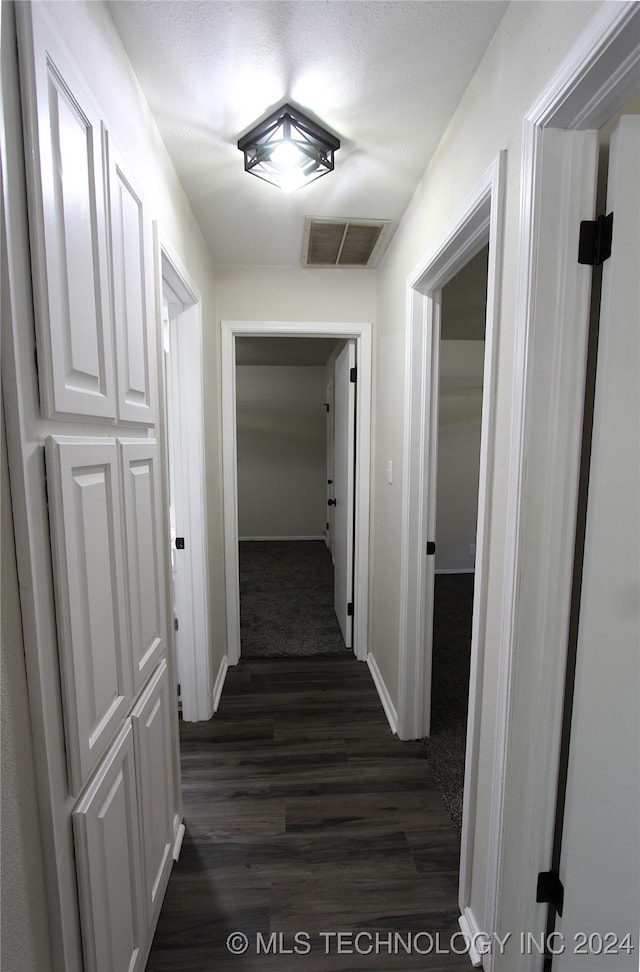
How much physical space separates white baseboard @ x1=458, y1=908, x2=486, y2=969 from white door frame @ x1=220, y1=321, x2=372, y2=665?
58.0 inches

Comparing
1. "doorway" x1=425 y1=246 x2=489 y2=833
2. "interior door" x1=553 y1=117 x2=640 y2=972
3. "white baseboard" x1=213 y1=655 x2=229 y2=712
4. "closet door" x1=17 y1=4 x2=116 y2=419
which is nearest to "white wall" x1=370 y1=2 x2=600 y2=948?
"interior door" x1=553 y1=117 x2=640 y2=972

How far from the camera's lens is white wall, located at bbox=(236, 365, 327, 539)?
5.48 meters

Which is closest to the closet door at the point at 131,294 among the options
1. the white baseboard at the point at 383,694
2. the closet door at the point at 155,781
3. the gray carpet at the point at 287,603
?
the closet door at the point at 155,781

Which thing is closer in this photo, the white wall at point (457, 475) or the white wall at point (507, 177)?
the white wall at point (507, 177)

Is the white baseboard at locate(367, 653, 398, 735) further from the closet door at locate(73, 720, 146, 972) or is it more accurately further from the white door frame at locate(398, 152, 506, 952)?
the closet door at locate(73, 720, 146, 972)

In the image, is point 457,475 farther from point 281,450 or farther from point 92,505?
point 92,505

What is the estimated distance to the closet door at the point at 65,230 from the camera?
2.06ft

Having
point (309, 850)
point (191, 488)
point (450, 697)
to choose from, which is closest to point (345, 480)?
point (191, 488)

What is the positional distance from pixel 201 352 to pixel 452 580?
3.47 meters

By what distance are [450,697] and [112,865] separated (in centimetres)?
187

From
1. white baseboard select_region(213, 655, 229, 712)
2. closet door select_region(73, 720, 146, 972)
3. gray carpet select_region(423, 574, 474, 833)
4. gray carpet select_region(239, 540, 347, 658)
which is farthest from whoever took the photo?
gray carpet select_region(239, 540, 347, 658)

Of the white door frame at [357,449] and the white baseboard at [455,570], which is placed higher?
the white door frame at [357,449]

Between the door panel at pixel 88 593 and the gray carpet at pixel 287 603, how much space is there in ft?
6.34

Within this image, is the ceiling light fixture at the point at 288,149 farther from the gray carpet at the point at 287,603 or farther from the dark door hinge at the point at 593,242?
the gray carpet at the point at 287,603
